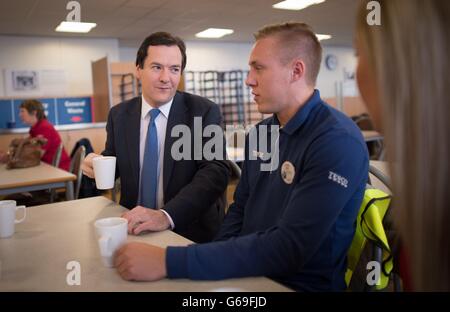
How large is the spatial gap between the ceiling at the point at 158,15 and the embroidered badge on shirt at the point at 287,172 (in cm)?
515

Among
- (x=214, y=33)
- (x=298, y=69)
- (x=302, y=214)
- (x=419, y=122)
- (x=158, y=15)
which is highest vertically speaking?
(x=214, y=33)

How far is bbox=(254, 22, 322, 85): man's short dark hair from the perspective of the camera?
4.33ft

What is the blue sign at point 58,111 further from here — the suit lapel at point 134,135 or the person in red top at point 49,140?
the suit lapel at point 134,135

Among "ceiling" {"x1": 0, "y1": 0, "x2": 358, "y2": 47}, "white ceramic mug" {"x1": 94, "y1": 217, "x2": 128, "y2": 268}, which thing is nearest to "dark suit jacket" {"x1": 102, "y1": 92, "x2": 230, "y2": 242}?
"white ceramic mug" {"x1": 94, "y1": 217, "x2": 128, "y2": 268}

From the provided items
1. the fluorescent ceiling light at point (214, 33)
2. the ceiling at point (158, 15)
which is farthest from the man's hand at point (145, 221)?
the fluorescent ceiling light at point (214, 33)

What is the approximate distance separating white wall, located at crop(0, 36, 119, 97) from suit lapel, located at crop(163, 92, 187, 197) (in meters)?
6.91

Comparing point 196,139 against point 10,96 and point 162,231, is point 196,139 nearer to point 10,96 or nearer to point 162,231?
point 162,231

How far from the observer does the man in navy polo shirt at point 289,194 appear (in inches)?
36.8

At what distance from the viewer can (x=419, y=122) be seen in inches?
21.6

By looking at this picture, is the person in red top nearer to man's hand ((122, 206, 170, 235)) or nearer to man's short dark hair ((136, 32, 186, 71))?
man's short dark hair ((136, 32, 186, 71))

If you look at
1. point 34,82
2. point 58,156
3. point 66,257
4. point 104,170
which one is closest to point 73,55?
point 34,82

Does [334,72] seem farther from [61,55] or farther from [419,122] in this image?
[419,122]

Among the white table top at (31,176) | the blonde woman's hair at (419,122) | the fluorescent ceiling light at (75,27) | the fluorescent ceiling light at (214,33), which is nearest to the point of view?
the blonde woman's hair at (419,122)

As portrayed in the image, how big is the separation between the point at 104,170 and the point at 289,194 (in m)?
0.65
